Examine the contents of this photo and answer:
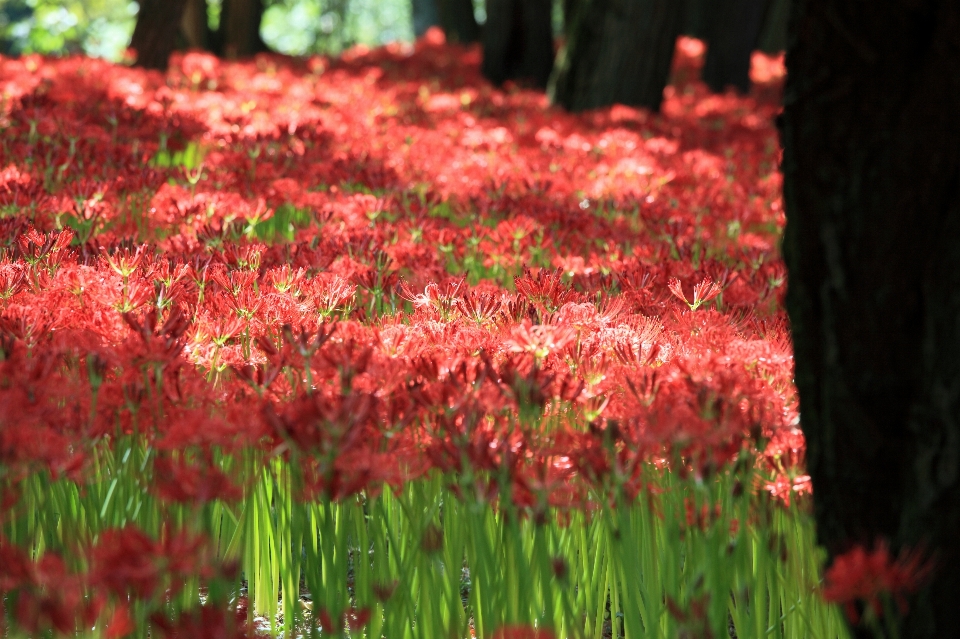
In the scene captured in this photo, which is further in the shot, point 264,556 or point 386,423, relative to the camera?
point 264,556

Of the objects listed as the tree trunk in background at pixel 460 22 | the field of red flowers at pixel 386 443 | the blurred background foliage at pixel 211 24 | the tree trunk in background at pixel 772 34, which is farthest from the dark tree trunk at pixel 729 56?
the field of red flowers at pixel 386 443

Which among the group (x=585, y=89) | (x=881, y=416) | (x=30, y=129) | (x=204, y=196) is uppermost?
(x=585, y=89)

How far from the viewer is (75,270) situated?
2701 millimetres

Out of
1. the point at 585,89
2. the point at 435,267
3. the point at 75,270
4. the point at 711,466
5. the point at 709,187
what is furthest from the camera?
the point at 585,89

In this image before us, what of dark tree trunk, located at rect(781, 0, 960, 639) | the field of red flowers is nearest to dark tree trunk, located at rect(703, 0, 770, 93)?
the field of red flowers

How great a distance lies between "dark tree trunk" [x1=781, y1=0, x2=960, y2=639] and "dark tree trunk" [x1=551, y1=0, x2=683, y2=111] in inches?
339

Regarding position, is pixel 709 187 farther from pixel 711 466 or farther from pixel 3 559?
pixel 3 559

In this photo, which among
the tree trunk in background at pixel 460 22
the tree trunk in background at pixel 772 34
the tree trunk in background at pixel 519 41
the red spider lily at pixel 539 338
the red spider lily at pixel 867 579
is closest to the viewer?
the red spider lily at pixel 867 579

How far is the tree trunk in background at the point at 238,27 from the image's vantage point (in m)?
16.8

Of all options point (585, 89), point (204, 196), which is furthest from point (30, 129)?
point (585, 89)

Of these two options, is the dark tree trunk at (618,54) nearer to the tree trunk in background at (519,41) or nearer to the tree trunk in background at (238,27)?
the tree trunk in background at (519,41)

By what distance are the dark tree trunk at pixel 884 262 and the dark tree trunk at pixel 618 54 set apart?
8.61m

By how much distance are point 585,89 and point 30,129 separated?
5.91 meters

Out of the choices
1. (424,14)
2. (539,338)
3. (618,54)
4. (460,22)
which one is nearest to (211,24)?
(460,22)
